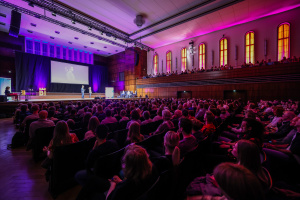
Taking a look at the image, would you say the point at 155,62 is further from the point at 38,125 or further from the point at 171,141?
the point at 171,141

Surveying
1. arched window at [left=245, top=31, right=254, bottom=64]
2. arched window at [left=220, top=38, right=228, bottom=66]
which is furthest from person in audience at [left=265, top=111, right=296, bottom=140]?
arched window at [left=220, top=38, right=228, bottom=66]

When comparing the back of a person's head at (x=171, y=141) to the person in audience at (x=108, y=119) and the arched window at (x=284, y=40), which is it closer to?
the person in audience at (x=108, y=119)

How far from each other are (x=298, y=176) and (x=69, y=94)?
20.1 metres

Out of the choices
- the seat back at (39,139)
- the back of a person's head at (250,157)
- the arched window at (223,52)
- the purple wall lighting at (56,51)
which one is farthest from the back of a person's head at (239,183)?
the purple wall lighting at (56,51)

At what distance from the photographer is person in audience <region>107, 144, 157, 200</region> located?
1.09 metres

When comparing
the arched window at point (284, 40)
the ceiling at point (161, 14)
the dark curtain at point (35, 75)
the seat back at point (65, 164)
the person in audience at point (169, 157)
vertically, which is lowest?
the seat back at point (65, 164)

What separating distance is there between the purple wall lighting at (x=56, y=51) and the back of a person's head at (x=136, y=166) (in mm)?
19497

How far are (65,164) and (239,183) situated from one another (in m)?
2.39

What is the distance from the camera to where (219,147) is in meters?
2.80

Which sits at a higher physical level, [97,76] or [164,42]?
[164,42]

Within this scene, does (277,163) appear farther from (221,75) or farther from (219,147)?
(221,75)

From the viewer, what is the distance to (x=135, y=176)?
45.2 inches

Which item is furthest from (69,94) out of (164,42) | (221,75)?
(221,75)

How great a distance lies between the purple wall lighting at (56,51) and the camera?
48.5 feet
